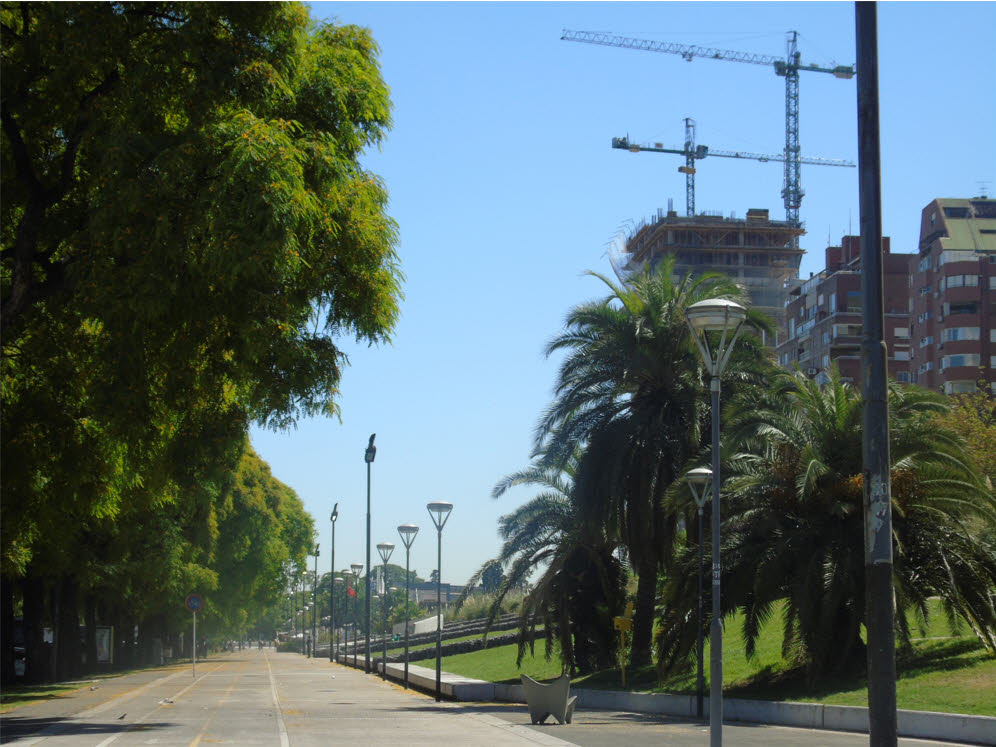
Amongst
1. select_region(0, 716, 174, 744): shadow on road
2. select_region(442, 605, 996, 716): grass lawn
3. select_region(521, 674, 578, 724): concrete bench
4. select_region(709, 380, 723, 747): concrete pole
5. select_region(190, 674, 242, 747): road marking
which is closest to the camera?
select_region(709, 380, 723, 747): concrete pole

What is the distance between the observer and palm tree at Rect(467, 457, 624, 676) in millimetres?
34062

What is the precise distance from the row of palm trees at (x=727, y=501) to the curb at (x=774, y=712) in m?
1.31

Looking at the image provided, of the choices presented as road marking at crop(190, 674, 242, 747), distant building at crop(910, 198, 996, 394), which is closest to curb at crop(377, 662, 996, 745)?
road marking at crop(190, 674, 242, 747)

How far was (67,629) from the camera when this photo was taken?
45.8 meters

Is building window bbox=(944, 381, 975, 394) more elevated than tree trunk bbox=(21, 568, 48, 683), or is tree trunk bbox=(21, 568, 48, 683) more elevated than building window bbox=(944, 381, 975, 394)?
building window bbox=(944, 381, 975, 394)

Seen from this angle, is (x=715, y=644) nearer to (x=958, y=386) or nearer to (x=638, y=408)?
(x=638, y=408)

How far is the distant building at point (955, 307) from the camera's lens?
88.2 m

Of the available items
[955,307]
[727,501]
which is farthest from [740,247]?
[727,501]

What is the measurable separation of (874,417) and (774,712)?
624 inches

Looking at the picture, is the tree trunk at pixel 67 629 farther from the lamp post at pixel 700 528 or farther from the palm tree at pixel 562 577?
the lamp post at pixel 700 528

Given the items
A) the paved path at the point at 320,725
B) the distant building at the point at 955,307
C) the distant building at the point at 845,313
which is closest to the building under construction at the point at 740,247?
the distant building at the point at 845,313

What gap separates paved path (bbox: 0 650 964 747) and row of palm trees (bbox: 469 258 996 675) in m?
3.59

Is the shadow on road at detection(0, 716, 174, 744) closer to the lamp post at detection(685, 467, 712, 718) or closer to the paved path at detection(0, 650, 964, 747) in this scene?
the paved path at detection(0, 650, 964, 747)

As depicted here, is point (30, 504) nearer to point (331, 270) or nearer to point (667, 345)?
point (331, 270)
